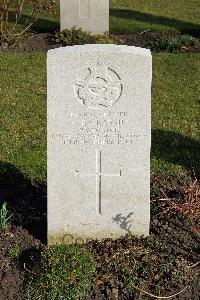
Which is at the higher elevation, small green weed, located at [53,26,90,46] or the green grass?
the green grass

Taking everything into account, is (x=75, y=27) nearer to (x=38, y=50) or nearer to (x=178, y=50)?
Result: (x=38, y=50)

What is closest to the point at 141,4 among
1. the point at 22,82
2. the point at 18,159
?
the point at 22,82

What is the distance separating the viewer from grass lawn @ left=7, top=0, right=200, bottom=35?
15.0 metres

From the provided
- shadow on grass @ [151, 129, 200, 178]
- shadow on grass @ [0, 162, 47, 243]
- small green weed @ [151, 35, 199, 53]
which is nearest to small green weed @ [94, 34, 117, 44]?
small green weed @ [151, 35, 199, 53]

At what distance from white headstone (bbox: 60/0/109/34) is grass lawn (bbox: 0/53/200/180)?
5.70ft

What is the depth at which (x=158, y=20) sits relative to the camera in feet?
53.4

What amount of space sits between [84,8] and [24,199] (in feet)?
26.6

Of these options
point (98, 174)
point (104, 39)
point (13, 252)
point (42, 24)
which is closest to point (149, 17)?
point (42, 24)

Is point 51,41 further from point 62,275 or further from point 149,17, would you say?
point 62,275

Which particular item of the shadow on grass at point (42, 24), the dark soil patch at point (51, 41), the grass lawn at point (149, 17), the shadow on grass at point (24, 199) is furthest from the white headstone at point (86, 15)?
the shadow on grass at point (24, 199)

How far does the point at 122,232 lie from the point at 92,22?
886cm

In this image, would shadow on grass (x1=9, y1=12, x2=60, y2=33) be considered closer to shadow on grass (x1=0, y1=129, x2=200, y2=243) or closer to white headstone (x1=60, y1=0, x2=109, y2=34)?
white headstone (x1=60, y1=0, x2=109, y2=34)

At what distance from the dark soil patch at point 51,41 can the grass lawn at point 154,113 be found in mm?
712

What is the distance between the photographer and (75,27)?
13539mm
